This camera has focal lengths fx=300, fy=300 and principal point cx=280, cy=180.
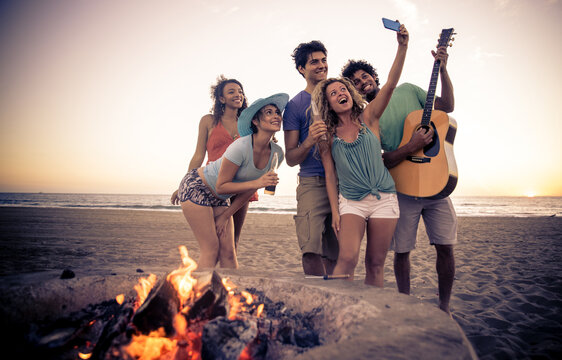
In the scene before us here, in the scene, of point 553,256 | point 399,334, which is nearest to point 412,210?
point 399,334

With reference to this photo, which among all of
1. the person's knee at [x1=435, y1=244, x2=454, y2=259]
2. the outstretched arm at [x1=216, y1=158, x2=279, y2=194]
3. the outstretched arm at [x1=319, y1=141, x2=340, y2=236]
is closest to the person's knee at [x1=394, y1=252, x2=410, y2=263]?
the person's knee at [x1=435, y1=244, x2=454, y2=259]

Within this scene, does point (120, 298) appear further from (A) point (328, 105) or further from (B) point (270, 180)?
(A) point (328, 105)

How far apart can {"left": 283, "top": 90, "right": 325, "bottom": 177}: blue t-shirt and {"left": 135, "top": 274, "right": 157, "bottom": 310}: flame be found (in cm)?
172

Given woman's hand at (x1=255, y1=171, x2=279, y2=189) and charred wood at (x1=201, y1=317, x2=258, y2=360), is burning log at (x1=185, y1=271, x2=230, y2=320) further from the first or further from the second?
woman's hand at (x1=255, y1=171, x2=279, y2=189)

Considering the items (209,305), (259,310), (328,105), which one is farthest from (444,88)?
(209,305)

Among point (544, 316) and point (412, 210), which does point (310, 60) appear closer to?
point (412, 210)

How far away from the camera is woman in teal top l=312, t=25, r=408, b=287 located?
8.27ft

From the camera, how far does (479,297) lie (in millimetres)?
3768

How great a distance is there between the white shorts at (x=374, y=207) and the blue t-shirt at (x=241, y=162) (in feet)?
3.14

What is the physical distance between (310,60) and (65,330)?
3102 mm

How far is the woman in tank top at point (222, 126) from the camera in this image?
3.64 metres

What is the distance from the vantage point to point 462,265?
5.66m

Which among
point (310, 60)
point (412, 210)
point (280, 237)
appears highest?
point (310, 60)

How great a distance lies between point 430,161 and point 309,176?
118cm
